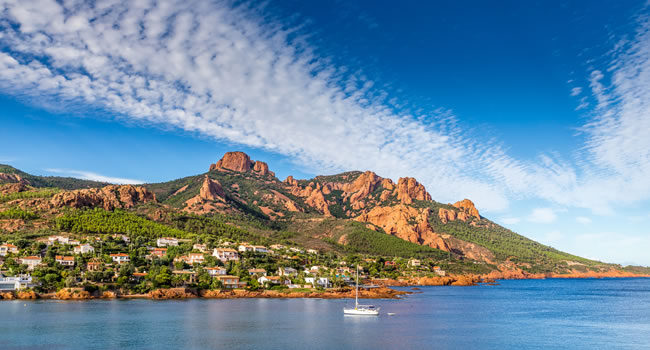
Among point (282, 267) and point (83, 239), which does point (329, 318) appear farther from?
point (83, 239)

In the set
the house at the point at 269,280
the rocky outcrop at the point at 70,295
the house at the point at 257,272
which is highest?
the house at the point at 257,272

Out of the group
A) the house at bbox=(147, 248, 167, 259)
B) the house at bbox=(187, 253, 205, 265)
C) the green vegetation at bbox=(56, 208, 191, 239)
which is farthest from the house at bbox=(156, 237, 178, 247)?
the house at bbox=(187, 253, 205, 265)

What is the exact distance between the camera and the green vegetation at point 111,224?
111 metres

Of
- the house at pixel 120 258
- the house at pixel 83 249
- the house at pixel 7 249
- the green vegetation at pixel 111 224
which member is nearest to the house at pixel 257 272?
the house at pixel 120 258

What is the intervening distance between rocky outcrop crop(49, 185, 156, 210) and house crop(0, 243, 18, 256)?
113 feet

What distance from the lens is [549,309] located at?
74.7 metres

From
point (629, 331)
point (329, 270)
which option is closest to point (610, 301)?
point (629, 331)

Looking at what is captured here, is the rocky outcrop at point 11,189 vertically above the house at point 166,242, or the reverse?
Answer: the rocky outcrop at point 11,189

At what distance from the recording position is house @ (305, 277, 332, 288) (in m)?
98.7

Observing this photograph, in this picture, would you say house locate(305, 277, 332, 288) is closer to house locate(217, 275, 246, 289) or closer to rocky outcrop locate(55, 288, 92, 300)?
house locate(217, 275, 246, 289)

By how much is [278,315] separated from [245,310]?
6.81 metres

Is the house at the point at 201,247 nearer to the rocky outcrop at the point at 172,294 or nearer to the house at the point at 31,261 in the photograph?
the rocky outcrop at the point at 172,294

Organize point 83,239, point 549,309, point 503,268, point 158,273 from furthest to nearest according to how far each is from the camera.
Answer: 1. point 503,268
2. point 83,239
3. point 158,273
4. point 549,309

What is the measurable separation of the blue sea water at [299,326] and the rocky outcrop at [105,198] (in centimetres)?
6596
